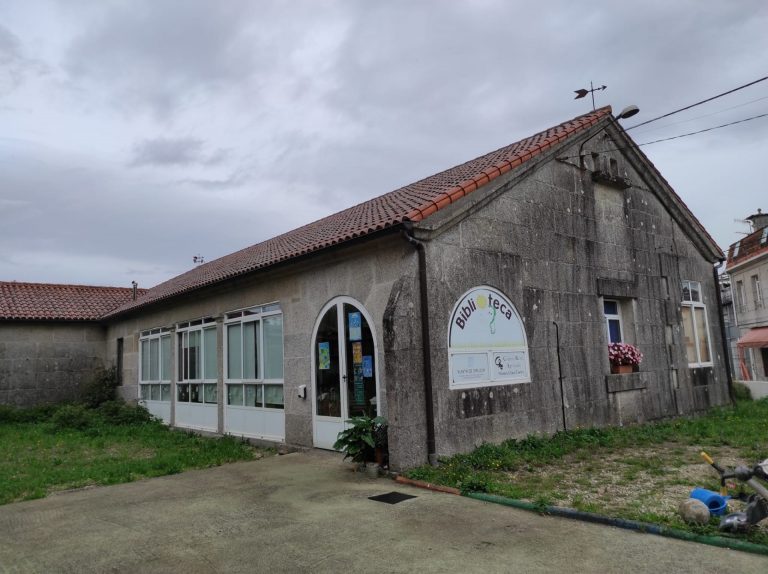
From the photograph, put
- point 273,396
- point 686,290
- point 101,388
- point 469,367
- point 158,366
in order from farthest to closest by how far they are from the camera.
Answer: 1. point 101,388
2. point 158,366
3. point 686,290
4. point 273,396
5. point 469,367

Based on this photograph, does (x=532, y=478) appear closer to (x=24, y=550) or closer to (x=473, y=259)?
(x=473, y=259)

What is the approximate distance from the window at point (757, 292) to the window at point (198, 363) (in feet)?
96.1

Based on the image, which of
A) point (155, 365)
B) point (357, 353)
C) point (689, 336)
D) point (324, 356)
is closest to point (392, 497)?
point (357, 353)

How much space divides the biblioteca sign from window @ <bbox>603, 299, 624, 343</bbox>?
322cm

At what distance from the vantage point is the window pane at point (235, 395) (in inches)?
469

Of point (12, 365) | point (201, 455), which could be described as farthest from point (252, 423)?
point (12, 365)

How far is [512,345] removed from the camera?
9.14 m

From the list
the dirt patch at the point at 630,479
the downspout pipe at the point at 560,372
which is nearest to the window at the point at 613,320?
the downspout pipe at the point at 560,372

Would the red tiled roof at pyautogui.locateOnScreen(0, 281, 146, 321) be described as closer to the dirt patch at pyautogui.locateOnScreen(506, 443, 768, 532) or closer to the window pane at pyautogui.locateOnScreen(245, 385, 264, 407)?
the window pane at pyautogui.locateOnScreen(245, 385, 264, 407)

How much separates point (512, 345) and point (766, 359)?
2853cm

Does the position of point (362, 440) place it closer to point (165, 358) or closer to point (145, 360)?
point (165, 358)

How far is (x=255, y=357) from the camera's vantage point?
11422 mm

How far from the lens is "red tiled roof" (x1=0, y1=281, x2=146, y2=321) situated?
61.2 ft

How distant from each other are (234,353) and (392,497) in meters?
6.51
